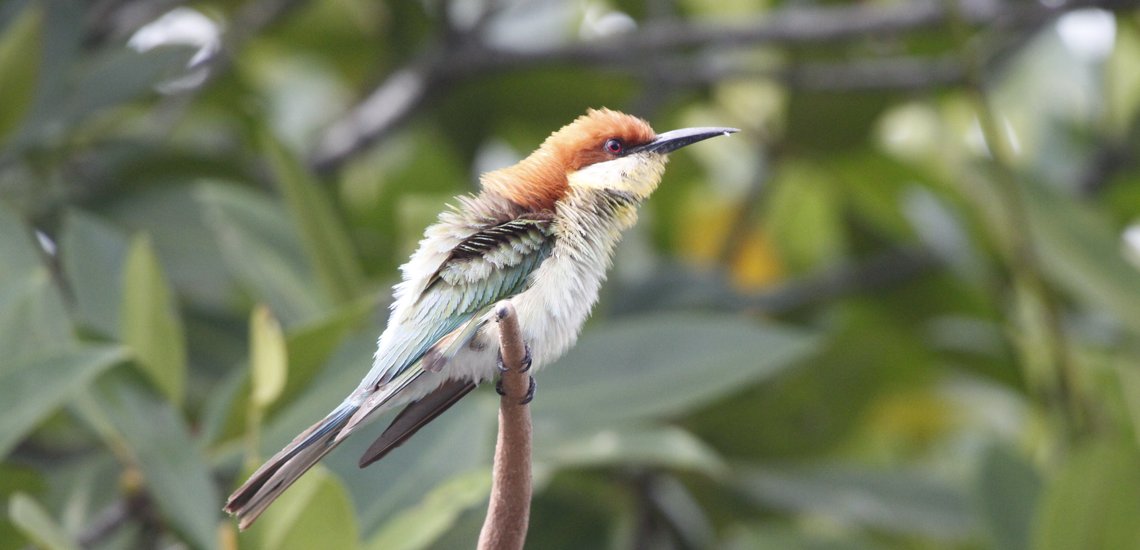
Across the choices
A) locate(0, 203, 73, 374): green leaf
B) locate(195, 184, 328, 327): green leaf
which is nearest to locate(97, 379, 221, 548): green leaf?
locate(0, 203, 73, 374): green leaf

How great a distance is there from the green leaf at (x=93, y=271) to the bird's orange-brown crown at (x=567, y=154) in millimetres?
1197

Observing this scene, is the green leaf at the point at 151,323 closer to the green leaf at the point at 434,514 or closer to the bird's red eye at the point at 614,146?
the green leaf at the point at 434,514

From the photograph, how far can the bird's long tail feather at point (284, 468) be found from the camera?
100cm

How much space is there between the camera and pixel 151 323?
210cm

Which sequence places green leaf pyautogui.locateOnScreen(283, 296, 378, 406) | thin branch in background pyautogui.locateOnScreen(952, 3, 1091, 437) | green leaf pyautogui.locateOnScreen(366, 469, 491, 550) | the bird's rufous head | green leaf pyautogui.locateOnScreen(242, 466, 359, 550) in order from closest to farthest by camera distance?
the bird's rufous head → green leaf pyautogui.locateOnScreen(242, 466, 359, 550) → green leaf pyautogui.locateOnScreen(366, 469, 491, 550) → green leaf pyautogui.locateOnScreen(283, 296, 378, 406) → thin branch in background pyautogui.locateOnScreen(952, 3, 1091, 437)

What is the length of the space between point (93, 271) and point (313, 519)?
36.7 inches

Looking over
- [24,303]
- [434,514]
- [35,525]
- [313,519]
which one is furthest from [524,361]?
[24,303]

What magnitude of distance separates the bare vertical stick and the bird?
0.09m

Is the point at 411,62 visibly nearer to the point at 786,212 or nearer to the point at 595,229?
the point at 786,212

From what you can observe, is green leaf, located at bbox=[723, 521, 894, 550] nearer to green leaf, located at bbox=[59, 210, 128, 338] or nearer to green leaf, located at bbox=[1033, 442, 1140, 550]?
green leaf, located at bbox=[1033, 442, 1140, 550]

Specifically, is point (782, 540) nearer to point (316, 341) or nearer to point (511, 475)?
point (316, 341)

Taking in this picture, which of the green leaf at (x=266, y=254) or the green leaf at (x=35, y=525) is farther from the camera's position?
the green leaf at (x=266, y=254)

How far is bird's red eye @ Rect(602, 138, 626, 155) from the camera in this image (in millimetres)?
1358

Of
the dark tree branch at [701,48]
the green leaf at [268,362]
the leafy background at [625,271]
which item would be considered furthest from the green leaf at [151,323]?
the dark tree branch at [701,48]
